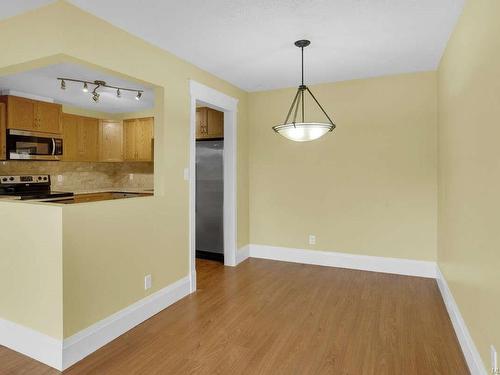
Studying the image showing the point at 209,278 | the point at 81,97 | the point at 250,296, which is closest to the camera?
the point at 250,296

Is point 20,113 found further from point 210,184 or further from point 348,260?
point 348,260

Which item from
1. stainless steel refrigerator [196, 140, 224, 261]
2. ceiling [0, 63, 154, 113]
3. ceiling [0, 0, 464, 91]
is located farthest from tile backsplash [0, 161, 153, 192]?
ceiling [0, 0, 464, 91]

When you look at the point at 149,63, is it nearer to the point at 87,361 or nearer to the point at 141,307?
the point at 141,307

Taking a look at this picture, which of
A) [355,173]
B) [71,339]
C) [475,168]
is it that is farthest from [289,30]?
[71,339]

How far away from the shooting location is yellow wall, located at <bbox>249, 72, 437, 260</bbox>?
12.3 ft

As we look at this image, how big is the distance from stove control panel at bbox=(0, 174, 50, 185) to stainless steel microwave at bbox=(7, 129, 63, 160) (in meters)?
0.42

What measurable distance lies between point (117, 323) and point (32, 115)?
3658 millimetres

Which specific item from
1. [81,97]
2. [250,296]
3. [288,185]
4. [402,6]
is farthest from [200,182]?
[402,6]

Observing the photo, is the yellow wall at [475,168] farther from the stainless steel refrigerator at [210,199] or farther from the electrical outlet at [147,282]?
the stainless steel refrigerator at [210,199]

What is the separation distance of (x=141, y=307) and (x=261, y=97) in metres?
3.22

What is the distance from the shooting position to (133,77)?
104 inches

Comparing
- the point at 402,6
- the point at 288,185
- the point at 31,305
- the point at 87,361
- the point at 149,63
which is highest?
the point at 402,6

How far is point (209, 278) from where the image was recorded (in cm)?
379

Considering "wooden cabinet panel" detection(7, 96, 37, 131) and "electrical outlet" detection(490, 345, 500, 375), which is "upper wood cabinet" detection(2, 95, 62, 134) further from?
"electrical outlet" detection(490, 345, 500, 375)
